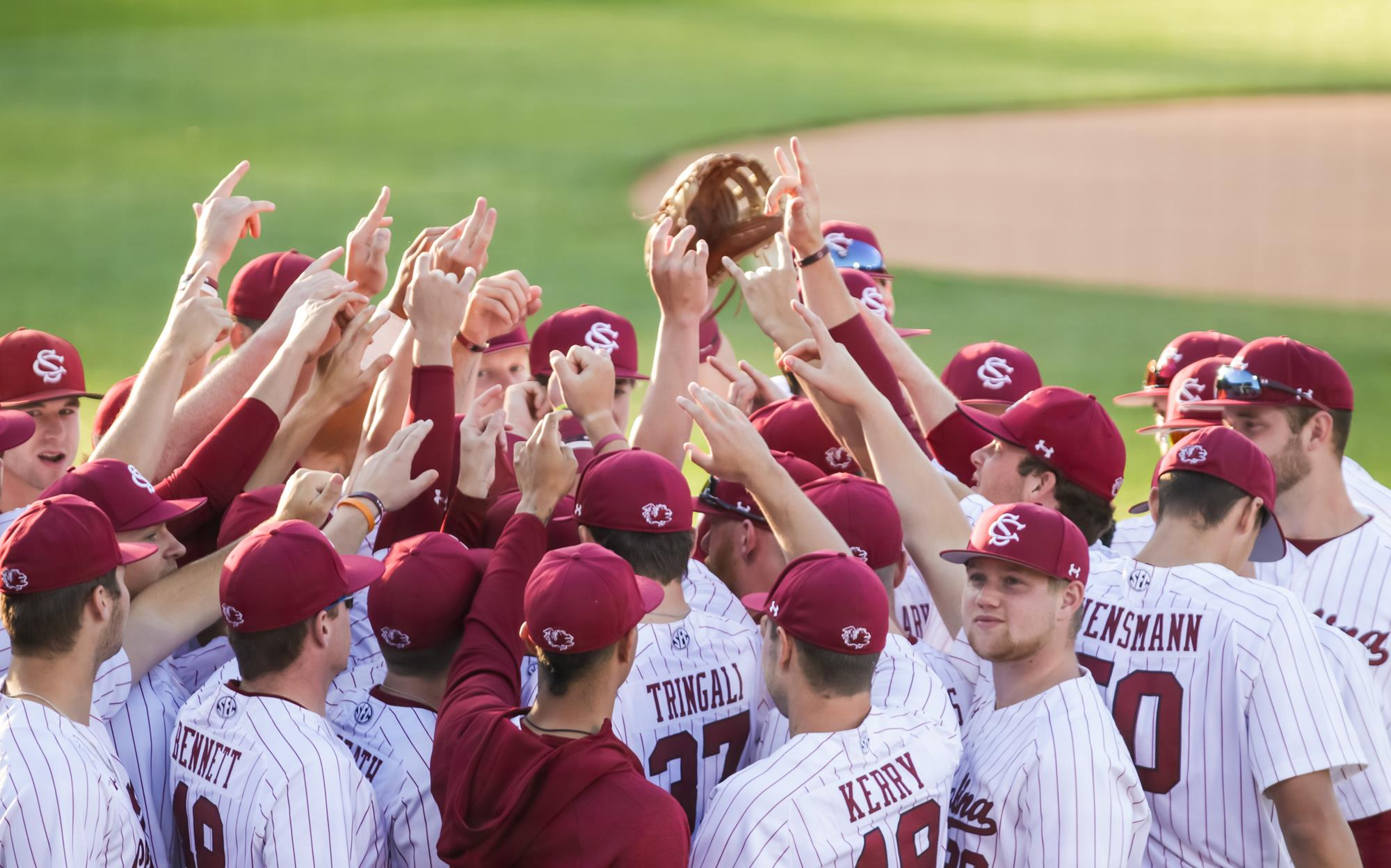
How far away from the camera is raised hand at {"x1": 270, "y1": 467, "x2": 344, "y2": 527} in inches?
121

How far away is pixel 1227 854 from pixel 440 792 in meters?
1.65

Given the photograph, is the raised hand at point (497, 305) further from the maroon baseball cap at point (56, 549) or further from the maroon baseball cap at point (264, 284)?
the maroon baseball cap at point (56, 549)

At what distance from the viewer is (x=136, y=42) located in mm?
15961

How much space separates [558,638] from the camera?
245 centimetres

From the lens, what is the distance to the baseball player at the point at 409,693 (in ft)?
9.02

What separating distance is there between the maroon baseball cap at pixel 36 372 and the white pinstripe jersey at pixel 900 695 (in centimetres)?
271

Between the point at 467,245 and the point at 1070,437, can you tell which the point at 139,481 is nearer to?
the point at 467,245

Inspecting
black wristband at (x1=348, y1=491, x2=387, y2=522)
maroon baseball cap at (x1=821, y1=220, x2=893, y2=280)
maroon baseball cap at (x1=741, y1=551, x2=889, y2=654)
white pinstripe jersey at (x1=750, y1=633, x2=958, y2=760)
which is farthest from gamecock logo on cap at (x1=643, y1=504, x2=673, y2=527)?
maroon baseball cap at (x1=821, y1=220, x2=893, y2=280)

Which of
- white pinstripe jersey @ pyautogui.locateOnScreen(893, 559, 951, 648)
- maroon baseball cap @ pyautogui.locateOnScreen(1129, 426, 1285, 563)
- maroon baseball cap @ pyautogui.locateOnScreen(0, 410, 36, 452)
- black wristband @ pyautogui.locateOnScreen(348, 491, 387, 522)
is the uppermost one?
maroon baseball cap @ pyautogui.locateOnScreen(1129, 426, 1285, 563)

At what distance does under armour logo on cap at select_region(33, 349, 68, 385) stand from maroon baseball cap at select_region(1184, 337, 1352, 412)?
11.6 ft

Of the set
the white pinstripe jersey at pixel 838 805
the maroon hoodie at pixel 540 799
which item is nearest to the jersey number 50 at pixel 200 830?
the maroon hoodie at pixel 540 799

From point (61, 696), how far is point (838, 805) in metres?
1.44

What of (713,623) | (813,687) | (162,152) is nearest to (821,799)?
(813,687)

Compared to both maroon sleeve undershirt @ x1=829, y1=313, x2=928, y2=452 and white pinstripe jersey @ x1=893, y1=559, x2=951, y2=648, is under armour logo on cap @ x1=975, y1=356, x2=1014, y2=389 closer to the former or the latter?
maroon sleeve undershirt @ x1=829, y1=313, x2=928, y2=452
